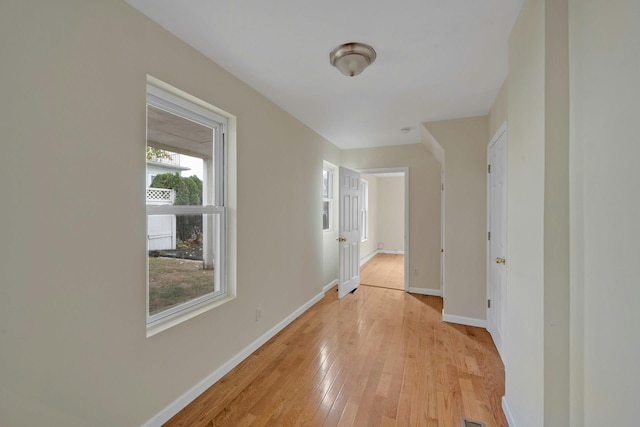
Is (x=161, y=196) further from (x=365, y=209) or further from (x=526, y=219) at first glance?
(x=365, y=209)

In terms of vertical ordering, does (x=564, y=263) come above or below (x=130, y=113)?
below

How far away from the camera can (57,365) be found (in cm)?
126

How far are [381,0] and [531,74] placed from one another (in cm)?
86

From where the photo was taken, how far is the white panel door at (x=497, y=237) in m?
2.52

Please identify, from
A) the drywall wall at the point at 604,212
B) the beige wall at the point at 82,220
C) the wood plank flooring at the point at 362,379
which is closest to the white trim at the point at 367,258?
the wood plank flooring at the point at 362,379

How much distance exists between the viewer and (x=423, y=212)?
14.8ft

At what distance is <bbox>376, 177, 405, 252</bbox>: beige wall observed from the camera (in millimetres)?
8602

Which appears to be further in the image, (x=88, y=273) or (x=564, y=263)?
(x=88, y=273)

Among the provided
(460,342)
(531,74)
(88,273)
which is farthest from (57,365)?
(460,342)

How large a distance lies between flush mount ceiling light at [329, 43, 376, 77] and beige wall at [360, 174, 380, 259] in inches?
216

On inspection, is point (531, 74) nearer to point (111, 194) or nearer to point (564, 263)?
point (564, 263)

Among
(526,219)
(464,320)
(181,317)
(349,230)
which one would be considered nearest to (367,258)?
(349,230)

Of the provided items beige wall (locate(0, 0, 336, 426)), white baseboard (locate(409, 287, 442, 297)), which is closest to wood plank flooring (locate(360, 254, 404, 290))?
white baseboard (locate(409, 287, 442, 297))

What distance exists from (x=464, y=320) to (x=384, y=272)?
9.02ft
